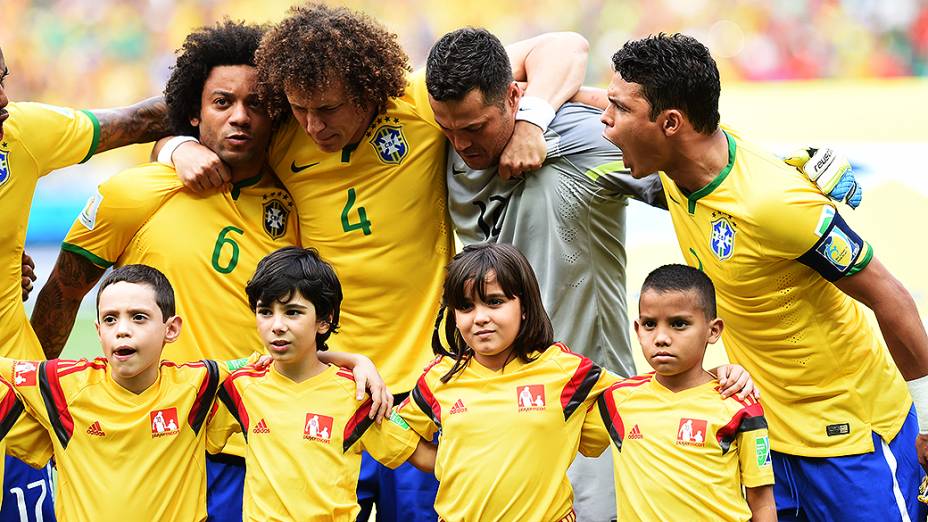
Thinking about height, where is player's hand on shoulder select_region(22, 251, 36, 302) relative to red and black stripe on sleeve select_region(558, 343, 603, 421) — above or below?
above

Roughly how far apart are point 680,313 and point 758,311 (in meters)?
0.38

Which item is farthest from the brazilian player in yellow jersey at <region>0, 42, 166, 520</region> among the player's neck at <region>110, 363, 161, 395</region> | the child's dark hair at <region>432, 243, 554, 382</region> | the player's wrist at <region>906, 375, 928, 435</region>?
the player's wrist at <region>906, 375, 928, 435</region>

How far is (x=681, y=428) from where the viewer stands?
352 cm

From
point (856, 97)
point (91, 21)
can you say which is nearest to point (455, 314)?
point (856, 97)

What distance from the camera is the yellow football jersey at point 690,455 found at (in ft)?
11.3

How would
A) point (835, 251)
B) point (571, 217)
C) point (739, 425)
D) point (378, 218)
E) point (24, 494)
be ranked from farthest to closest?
point (378, 218)
point (571, 217)
point (24, 494)
point (835, 251)
point (739, 425)

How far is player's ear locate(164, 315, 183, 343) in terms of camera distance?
3.76 meters

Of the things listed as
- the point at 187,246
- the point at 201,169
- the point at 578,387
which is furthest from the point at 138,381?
the point at 578,387

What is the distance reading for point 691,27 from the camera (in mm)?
12008

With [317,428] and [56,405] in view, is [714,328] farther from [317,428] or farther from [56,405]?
[56,405]

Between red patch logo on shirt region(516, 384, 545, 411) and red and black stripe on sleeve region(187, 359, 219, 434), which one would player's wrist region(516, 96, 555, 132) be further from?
red and black stripe on sleeve region(187, 359, 219, 434)

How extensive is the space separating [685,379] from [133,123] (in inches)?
98.8

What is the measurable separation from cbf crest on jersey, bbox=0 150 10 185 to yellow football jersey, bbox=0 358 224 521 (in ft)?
2.35

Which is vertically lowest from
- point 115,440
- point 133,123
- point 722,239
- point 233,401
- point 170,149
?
point 115,440
